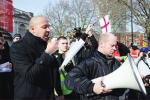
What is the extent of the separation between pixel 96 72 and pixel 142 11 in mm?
22581

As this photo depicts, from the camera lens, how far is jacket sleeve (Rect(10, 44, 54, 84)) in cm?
231

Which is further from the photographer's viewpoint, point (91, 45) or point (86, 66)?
point (91, 45)

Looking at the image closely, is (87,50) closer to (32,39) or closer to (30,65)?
(32,39)

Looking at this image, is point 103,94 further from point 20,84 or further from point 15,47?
point 15,47

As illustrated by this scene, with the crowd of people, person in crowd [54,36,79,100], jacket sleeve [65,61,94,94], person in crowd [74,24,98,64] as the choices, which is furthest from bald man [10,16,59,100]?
person in crowd [74,24,98,64]

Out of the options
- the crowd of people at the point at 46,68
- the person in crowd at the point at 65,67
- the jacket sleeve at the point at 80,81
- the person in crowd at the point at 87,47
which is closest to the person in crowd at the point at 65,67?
the person in crowd at the point at 65,67

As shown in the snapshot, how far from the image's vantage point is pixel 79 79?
2631 mm

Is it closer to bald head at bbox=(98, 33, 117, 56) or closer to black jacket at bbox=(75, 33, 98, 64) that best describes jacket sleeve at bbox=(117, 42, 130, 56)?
black jacket at bbox=(75, 33, 98, 64)

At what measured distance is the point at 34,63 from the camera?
2.39 metres

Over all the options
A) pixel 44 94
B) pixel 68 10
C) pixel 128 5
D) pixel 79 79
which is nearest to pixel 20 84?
pixel 44 94

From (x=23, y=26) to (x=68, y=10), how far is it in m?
21.3

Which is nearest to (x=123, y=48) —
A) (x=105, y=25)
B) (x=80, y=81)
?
(x=105, y=25)

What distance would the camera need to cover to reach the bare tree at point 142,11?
2284cm

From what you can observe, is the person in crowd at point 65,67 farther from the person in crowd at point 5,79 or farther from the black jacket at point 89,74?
the black jacket at point 89,74
